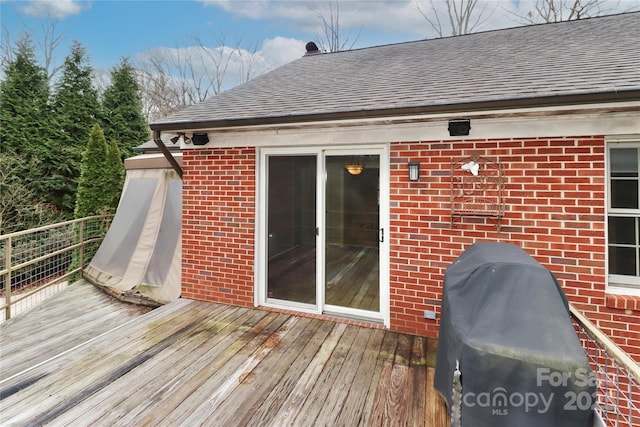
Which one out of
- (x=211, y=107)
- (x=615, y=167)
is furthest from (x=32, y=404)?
(x=615, y=167)

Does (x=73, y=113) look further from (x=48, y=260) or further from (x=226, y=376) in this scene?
(x=226, y=376)

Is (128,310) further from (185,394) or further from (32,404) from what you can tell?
(185,394)

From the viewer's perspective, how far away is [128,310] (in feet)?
18.4

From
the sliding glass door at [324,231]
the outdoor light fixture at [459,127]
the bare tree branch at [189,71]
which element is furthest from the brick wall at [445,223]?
the bare tree branch at [189,71]

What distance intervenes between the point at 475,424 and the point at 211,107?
494 cm

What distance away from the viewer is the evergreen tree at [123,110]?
13.0 m

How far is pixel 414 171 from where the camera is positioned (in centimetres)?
368

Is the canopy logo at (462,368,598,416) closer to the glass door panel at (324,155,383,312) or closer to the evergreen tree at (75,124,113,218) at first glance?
the glass door panel at (324,155,383,312)


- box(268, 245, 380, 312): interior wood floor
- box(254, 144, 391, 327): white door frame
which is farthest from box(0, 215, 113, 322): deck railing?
box(268, 245, 380, 312): interior wood floor

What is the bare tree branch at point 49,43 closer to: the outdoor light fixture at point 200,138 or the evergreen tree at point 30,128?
the evergreen tree at point 30,128

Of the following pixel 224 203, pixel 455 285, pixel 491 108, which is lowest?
pixel 455 285

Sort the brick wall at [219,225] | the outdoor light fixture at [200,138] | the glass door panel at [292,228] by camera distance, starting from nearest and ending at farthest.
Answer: the glass door panel at [292,228] < the brick wall at [219,225] < the outdoor light fixture at [200,138]

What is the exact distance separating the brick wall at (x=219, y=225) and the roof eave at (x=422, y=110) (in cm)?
49

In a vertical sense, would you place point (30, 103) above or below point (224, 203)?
above
